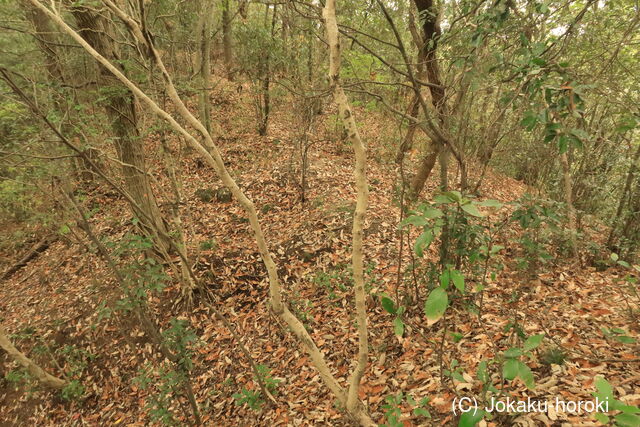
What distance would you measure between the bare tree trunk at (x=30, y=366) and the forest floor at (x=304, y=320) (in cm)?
40

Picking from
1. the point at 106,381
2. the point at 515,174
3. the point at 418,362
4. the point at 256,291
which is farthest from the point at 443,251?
the point at 515,174

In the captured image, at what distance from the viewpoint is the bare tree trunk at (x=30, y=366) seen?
15.6 feet

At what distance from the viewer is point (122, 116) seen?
5566 millimetres

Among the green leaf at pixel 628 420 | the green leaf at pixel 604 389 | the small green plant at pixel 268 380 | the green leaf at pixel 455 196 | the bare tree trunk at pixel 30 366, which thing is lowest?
the bare tree trunk at pixel 30 366

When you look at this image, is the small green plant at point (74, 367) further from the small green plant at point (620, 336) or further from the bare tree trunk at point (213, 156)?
the small green plant at point (620, 336)

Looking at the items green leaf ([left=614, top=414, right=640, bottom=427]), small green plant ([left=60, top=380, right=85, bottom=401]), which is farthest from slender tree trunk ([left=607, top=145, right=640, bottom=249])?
small green plant ([left=60, top=380, right=85, bottom=401])

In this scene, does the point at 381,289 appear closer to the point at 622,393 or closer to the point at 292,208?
the point at 622,393

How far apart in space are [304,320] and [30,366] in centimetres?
440

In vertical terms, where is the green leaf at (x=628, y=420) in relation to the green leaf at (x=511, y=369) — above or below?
above

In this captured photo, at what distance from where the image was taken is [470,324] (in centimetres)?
402

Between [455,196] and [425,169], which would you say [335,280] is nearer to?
[425,169]

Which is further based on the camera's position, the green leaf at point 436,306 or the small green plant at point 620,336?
the small green plant at point 620,336

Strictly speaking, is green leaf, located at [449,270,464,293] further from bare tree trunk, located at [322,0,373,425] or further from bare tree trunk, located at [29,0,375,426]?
bare tree trunk, located at [29,0,375,426]

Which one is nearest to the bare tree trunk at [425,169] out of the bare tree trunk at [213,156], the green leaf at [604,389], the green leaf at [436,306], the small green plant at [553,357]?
the small green plant at [553,357]
